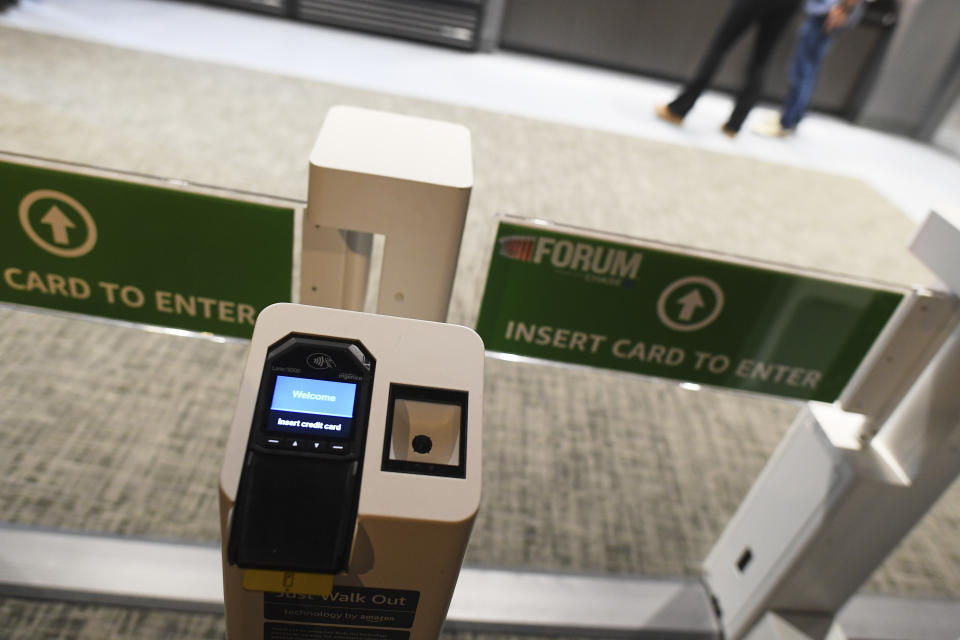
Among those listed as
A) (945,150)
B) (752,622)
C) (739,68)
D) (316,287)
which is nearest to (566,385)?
(752,622)

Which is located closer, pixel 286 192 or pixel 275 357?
pixel 275 357

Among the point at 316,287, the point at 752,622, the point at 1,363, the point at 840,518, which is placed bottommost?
the point at 1,363

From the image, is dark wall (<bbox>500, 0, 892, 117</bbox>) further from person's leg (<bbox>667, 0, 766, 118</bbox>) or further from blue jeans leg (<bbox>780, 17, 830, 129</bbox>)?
person's leg (<bbox>667, 0, 766, 118</bbox>)

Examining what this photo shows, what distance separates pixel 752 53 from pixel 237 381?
12.7ft

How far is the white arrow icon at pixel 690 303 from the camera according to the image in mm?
1135

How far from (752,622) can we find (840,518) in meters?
0.33

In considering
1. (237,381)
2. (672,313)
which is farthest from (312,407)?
(237,381)

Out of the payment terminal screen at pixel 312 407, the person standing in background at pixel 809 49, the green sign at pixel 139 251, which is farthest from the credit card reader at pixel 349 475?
the person standing in background at pixel 809 49

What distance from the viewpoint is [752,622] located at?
1480 millimetres

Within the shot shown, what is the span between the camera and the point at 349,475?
685 millimetres

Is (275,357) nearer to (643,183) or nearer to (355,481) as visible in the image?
(355,481)

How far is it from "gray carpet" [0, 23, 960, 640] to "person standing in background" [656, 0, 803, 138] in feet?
4.17

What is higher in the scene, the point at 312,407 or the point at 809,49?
the point at 312,407

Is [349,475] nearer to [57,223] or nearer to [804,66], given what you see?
[57,223]
